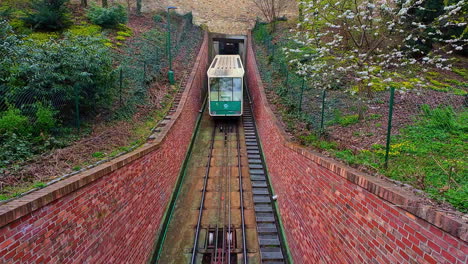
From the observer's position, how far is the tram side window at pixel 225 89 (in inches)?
621

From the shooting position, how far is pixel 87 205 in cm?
439

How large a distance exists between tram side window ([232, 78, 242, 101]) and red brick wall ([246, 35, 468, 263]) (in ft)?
25.9

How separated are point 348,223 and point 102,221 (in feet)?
13.6

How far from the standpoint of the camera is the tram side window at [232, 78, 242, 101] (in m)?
→ 15.8

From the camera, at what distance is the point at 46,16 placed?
570 inches

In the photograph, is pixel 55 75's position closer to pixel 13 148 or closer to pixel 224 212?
pixel 13 148

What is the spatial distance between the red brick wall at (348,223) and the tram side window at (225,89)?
803cm

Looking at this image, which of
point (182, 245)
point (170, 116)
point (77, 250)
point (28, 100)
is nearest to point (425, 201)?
point (77, 250)

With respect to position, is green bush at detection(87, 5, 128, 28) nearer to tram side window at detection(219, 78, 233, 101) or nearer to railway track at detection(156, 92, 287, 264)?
tram side window at detection(219, 78, 233, 101)

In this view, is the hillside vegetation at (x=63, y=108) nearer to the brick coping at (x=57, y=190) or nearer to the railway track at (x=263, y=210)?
the brick coping at (x=57, y=190)

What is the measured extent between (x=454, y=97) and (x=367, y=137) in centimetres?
306

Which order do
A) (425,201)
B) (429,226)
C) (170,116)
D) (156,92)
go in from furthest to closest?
1. (156,92)
2. (170,116)
3. (425,201)
4. (429,226)

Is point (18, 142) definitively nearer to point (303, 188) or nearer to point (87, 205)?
point (87, 205)

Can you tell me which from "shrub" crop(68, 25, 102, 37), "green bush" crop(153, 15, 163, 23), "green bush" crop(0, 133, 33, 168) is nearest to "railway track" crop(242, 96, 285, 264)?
"green bush" crop(0, 133, 33, 168)
